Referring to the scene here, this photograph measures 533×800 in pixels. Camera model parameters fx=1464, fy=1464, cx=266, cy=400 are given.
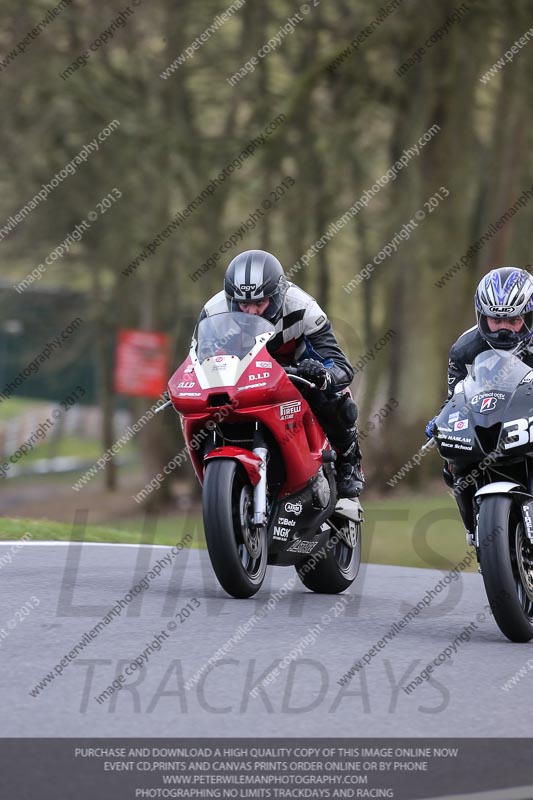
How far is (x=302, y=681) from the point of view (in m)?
5.87

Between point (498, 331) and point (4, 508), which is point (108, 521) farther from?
point (498, 331)

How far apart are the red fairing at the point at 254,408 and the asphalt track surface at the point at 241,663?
30.2 inches

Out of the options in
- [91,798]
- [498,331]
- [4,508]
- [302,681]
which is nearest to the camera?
[91,798]

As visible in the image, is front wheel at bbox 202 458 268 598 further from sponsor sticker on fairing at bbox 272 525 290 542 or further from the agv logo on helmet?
the agv logo on helmet

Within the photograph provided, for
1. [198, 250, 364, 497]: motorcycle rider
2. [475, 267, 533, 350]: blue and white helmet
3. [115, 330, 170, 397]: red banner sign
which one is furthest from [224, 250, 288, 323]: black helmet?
[115, 330, 170, 397]: red banner sign

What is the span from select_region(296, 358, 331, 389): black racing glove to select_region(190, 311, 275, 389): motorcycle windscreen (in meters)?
0.25

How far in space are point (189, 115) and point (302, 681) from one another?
66.6 ft

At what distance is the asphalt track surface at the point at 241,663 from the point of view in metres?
5.24

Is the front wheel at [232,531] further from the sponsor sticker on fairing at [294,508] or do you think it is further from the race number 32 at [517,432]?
the race number 32 at [517,432]

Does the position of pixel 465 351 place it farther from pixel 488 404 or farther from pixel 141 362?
pixel 141 362

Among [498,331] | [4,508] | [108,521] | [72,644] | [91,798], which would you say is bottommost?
[4,508]

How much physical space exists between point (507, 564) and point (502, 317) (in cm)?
137

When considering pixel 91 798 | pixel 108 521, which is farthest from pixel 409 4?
pixel 91 798

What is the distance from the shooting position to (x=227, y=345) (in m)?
7.91
